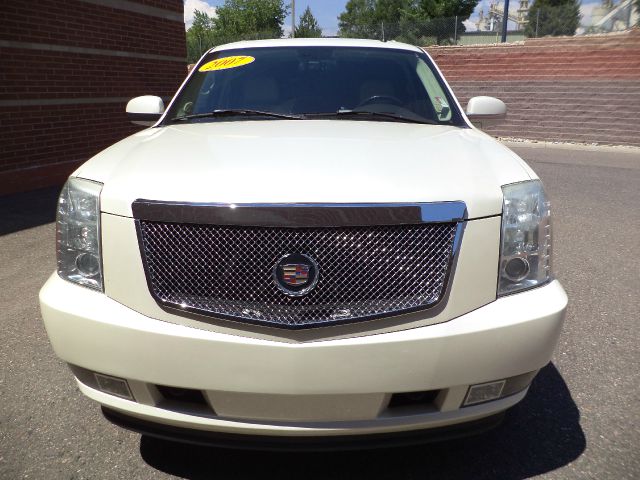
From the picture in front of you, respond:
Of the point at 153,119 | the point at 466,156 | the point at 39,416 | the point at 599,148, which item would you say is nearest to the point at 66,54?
the point at 153,119

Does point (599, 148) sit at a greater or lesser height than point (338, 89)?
lesser

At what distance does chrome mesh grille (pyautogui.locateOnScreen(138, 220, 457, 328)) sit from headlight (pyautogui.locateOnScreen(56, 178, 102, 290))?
0.22m

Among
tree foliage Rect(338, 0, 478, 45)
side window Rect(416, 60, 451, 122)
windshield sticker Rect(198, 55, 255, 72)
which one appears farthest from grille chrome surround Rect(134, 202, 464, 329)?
tree foliage Rect(338, 0, 478, 45)

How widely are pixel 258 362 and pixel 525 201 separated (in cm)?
107

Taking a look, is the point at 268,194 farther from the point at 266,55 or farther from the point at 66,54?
the point at 66,54

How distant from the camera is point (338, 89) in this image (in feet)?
10.9

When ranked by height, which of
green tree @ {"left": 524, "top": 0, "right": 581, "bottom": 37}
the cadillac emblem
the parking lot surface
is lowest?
the parking lot surface

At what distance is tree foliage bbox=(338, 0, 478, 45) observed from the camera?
2397 cm

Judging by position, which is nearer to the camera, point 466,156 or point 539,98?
point 466,156

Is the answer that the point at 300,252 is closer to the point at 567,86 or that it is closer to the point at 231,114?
the point at 231,114

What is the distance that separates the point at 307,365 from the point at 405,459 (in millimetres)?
761

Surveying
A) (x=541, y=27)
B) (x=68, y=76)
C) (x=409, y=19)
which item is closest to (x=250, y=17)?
(x=409, y=19)

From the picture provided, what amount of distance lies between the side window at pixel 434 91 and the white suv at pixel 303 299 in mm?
1261

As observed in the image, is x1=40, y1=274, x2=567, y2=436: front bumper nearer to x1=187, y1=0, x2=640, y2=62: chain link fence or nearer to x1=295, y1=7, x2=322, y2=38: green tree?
x1=187, y1=0, x2=640, y2=62: chain link fence
